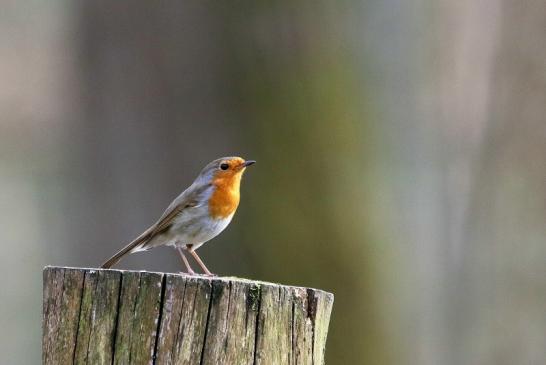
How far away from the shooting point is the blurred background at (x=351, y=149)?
7480mm

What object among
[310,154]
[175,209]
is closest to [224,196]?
[175,209]

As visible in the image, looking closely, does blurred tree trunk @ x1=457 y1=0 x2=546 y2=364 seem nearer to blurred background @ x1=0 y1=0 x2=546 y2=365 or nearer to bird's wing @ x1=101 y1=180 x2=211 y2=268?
blurred background @ x1=0 y1=0 x2=546 y2=365

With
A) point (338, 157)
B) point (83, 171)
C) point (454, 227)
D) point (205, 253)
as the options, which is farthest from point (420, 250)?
point (83, 171)

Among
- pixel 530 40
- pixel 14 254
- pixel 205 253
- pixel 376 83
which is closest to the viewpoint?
pixel 205 253

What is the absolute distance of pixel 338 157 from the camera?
7613 mm

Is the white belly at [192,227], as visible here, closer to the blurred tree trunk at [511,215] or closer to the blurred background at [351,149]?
the blurred background at [351,149]

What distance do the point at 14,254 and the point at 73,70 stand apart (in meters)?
4.79

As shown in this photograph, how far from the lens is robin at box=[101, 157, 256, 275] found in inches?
230

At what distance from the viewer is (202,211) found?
5906 mm

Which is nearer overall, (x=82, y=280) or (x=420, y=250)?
(x=82, y=280)

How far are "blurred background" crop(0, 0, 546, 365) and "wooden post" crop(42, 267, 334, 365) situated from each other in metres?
3.80

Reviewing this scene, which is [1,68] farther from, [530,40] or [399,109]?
[530,40]

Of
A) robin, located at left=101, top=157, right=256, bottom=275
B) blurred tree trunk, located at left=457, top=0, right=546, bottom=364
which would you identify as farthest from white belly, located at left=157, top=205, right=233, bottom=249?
blurred tree trunk, located at left=457, top=0, right=546, bottom=364

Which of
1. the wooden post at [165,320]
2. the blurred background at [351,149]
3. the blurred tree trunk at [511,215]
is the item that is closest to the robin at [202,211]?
the blurred background at [351,149]
